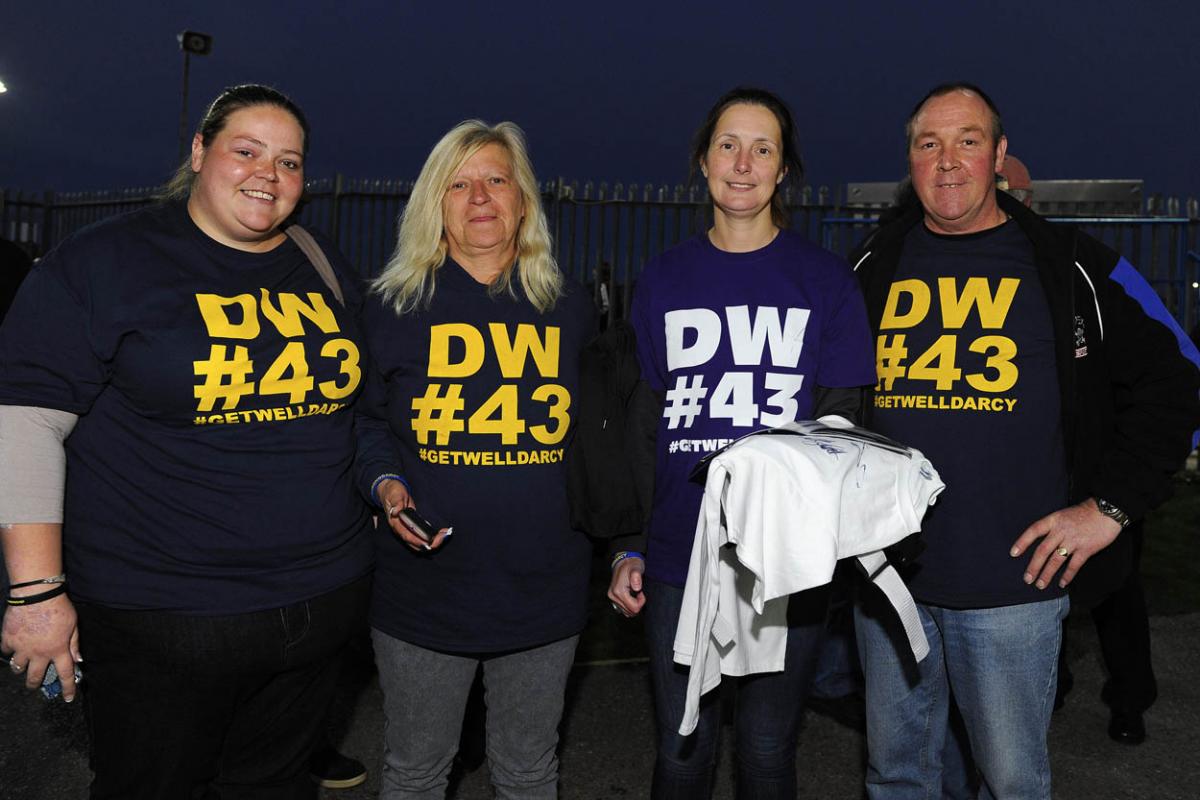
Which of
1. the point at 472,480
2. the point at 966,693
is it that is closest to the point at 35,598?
the point at 472,480

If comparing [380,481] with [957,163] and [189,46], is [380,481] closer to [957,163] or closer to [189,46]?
[957,163]

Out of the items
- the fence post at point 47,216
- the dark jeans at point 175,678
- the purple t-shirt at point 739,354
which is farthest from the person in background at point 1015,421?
the fence post at point 47,216

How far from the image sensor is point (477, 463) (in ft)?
7.66

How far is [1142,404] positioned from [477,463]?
5.94ft

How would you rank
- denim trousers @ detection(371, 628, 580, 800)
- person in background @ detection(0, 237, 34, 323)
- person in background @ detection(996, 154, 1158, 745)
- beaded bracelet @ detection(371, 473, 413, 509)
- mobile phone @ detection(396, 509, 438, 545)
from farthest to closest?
person in background @ detection(0, 237, 34, 323), person in background @ detection(996, 154, 1158, 745), denim trousers @ detection(371, 628, 580, 800), beaded bracelet @ detection(371, 473, 413, 509), mobile phone @ detection(396, 509, 438, 545)

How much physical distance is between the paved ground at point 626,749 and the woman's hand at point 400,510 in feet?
5.47

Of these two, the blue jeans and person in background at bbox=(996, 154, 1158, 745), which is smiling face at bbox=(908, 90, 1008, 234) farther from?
person in background at bbox=(996, 154, 1158, 745)

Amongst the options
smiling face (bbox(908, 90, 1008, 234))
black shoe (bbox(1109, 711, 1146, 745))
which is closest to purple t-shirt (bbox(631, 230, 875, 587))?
smiling face (bbox(908, 90, 1008, 234))

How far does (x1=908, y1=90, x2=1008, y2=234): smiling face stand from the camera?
2449 mm

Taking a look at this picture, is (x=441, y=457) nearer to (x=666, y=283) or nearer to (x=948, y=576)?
(x=666, y=283)

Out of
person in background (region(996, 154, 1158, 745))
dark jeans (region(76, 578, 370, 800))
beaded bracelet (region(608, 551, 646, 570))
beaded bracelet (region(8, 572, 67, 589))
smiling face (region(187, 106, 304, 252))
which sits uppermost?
smiling face (region(187, 106, 304, 252))

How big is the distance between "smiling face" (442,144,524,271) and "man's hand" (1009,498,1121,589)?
5.31 ft

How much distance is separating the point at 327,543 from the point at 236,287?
2.21 ft

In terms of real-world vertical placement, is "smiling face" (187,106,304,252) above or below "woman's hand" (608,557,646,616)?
above
